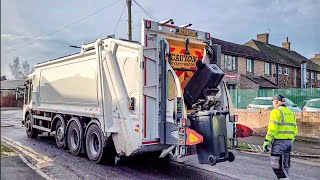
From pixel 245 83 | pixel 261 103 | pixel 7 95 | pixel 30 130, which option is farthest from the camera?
pixel 245 83

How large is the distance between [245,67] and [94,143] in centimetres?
2196

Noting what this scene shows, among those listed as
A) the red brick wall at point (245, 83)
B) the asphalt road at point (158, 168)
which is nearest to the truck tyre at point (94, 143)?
the asphalt road at point (158, 168)

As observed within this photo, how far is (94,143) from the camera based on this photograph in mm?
6992

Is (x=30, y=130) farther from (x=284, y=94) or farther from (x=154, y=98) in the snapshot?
(x=284, y=94)

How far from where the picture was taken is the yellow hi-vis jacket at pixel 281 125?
17.1 ft

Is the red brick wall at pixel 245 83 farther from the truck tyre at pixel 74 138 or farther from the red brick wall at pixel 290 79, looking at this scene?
the truck tyre at pixel 74 138

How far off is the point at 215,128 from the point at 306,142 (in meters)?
6.55

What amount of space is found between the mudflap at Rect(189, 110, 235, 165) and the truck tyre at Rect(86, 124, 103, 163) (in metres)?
2.21

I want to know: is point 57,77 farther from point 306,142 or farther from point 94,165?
point 306,142

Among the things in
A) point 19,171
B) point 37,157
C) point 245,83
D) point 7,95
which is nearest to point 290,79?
point 245,83

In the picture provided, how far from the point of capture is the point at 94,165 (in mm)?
6617

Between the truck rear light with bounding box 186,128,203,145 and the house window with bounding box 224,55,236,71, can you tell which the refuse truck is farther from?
the house window with bounding box 224,55,236,71

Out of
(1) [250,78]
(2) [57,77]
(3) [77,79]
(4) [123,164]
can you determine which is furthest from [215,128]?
(1) [250,78]

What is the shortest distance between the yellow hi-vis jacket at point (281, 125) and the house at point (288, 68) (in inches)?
1065
